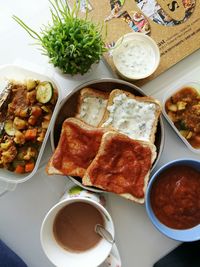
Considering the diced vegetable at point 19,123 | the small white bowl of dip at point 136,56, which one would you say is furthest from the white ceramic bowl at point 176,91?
the diced vegetable at point 19,123

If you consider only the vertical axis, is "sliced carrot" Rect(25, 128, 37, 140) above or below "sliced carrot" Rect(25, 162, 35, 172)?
above

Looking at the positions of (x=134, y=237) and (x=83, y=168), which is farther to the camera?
(x=134, y=237)

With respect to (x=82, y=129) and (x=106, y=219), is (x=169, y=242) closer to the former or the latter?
(x=106, y=219)

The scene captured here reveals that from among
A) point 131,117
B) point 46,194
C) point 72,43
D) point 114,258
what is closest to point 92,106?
point 131,117

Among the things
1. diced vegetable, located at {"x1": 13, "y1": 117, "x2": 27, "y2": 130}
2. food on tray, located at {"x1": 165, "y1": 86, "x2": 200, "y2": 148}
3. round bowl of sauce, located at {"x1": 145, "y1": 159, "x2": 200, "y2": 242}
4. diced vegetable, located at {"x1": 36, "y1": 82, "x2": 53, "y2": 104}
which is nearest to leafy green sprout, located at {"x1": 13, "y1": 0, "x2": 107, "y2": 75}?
diced vegetable, located at {"x1": 36, "y1": 82, "x2": 53, "y2": 104}

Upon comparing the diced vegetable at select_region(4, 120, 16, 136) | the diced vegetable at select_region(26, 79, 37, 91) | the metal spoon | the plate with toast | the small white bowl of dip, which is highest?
the diced vegetable at select_region(26, 79, 37, 91)

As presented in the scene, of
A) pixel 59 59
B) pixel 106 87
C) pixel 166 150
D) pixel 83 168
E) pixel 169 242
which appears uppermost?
pixel 59 59

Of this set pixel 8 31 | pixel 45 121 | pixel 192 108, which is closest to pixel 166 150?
pixel 192 108

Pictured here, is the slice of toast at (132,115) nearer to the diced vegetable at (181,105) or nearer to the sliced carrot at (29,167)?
the diced vegetable at (181,105)

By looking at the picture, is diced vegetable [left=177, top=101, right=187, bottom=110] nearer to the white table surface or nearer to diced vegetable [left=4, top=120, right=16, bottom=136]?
the white table surface

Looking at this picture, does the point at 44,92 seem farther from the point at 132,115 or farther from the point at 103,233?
the point at 103,233
